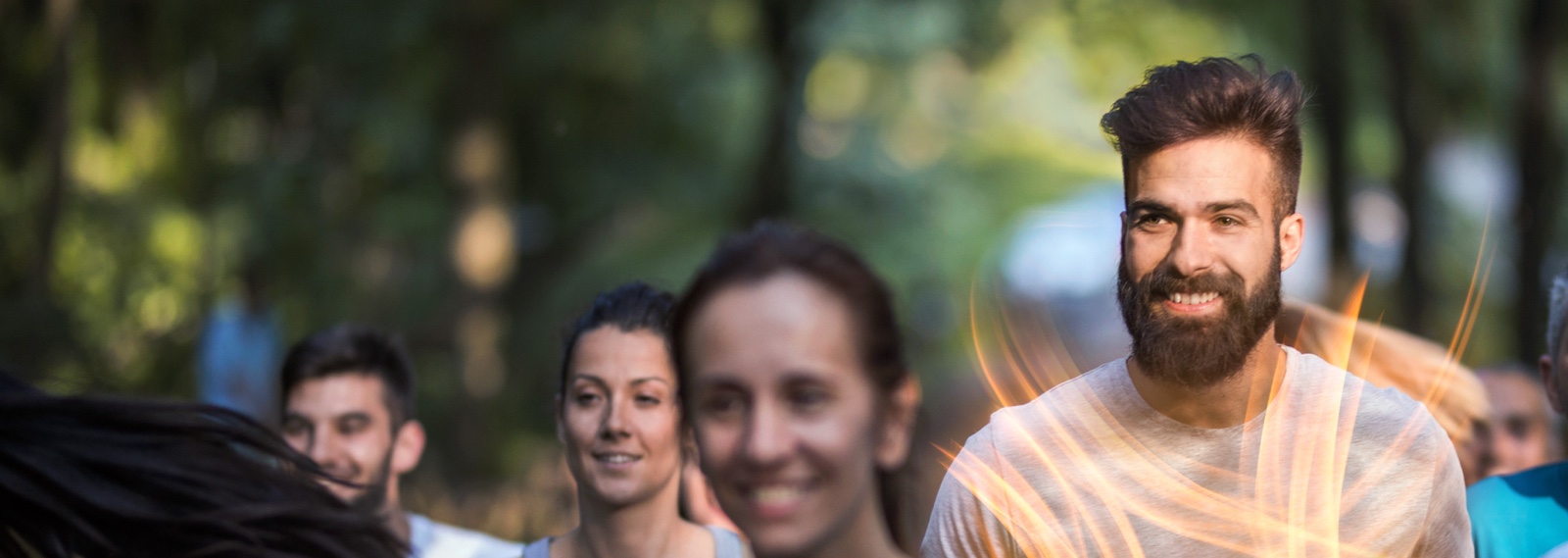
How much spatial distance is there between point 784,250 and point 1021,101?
22835 mm

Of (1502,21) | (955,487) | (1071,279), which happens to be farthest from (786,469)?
(1502,21)

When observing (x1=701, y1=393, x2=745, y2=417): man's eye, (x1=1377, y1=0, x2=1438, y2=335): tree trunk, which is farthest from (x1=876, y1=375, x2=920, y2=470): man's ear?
(x1=1377, y1=0, x2=1438, y2=335): tree trunk

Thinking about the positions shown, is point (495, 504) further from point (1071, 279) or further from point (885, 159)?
point (885, 159)

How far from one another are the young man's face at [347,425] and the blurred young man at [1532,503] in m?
3.25

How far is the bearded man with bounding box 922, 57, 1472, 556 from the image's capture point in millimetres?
2539

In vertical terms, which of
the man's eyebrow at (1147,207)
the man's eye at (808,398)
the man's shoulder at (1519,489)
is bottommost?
the man's shoulder at (1519,489)

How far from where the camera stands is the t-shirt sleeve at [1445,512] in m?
2.61

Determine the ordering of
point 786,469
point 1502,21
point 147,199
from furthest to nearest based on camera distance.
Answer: point 147,199 → point 1502,21 → point 786,469

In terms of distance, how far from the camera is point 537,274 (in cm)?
1733

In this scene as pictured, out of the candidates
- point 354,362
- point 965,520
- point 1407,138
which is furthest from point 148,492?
point 1407,138

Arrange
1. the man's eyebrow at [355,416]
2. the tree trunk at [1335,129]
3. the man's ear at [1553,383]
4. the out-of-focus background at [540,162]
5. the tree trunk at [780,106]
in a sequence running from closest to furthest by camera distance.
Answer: the man's ear at [1553,383], the man's eyebrow at [355,416], the tree trunk at [1335,129], the out-of-focus background at [540,162], the tree trunk at [780,106]

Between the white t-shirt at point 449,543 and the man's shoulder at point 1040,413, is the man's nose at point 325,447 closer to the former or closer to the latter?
the white t-shirt at point 449,543

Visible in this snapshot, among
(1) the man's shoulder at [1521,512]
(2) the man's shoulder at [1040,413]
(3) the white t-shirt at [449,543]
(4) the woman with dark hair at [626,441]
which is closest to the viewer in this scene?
(2) the man's shoulder at [1040,413]

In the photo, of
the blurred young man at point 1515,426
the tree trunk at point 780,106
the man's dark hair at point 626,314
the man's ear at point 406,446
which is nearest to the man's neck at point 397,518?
the man's ear at point 406,446
